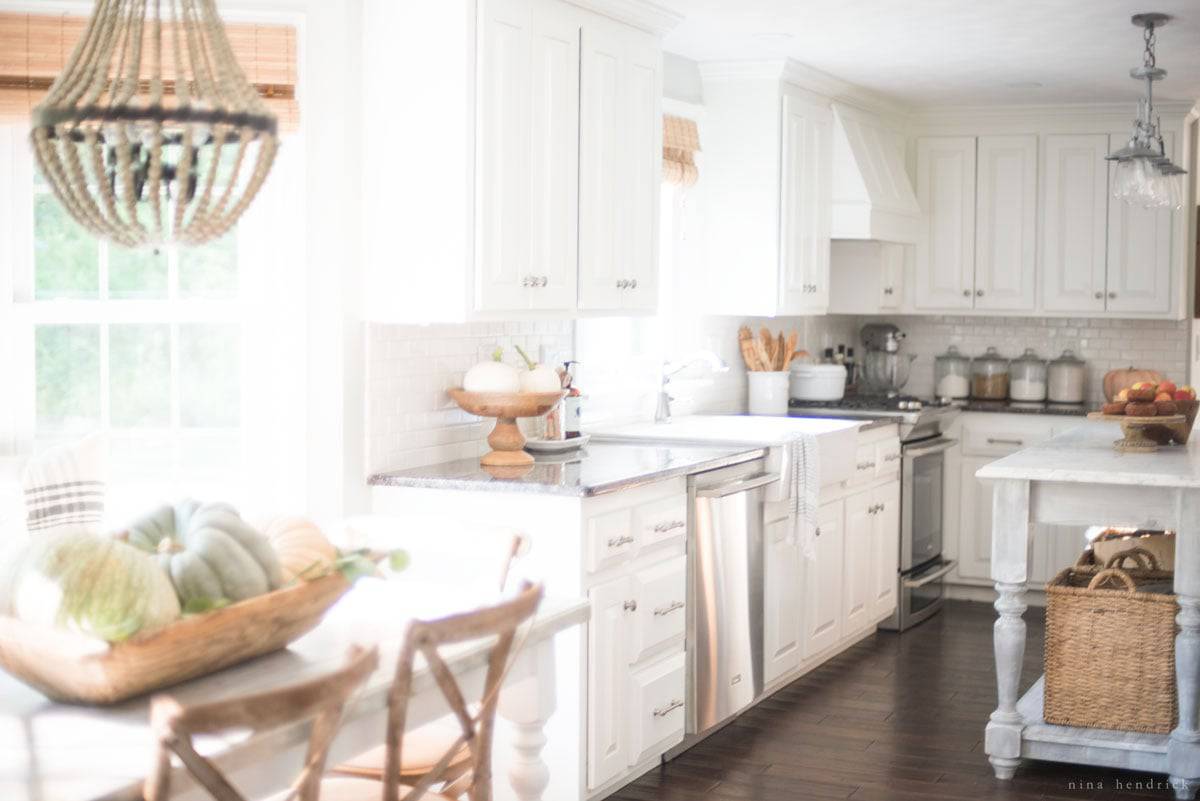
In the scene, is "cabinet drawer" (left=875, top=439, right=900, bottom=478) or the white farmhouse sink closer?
the white farmhouse sink

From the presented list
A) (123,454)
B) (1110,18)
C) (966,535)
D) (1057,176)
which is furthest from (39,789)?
(1057,176)

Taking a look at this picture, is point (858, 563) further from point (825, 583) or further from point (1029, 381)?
point (1029, 381)

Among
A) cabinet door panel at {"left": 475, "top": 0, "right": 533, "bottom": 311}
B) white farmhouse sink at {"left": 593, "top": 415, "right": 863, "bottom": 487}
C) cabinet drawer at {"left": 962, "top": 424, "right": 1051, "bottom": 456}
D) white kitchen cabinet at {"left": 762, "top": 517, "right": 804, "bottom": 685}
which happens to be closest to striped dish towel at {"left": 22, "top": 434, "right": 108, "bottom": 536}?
cabinet door panel at {"left": 475, "top": 0, "right": 533, "bottom": 311}

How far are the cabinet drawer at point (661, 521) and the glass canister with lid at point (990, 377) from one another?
366cm

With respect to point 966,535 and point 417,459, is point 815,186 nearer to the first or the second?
point 966,535

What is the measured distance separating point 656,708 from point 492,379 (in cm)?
111

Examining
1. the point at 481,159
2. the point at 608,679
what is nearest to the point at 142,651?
the point at 608,679

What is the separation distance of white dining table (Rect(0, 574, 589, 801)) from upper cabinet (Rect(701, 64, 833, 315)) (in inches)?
138

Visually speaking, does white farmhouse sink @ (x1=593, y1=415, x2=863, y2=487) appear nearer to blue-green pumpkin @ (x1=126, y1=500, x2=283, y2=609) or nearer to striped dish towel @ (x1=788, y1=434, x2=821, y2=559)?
striped dish towel @ (x1=788, y1=434, x2=821, y2=559)

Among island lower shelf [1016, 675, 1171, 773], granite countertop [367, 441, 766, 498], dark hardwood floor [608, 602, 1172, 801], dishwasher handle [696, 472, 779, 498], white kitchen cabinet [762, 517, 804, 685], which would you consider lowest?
dark hardwood floor [608, 602, 1172, 801]

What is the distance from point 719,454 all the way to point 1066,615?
1178 millimetres

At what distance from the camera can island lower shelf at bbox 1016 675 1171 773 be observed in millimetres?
4285

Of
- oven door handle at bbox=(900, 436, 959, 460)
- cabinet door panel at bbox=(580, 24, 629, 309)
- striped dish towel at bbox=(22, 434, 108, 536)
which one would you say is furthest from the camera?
oven door handle at bbox=(900, 436, 959, 460)

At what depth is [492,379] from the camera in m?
4.37
